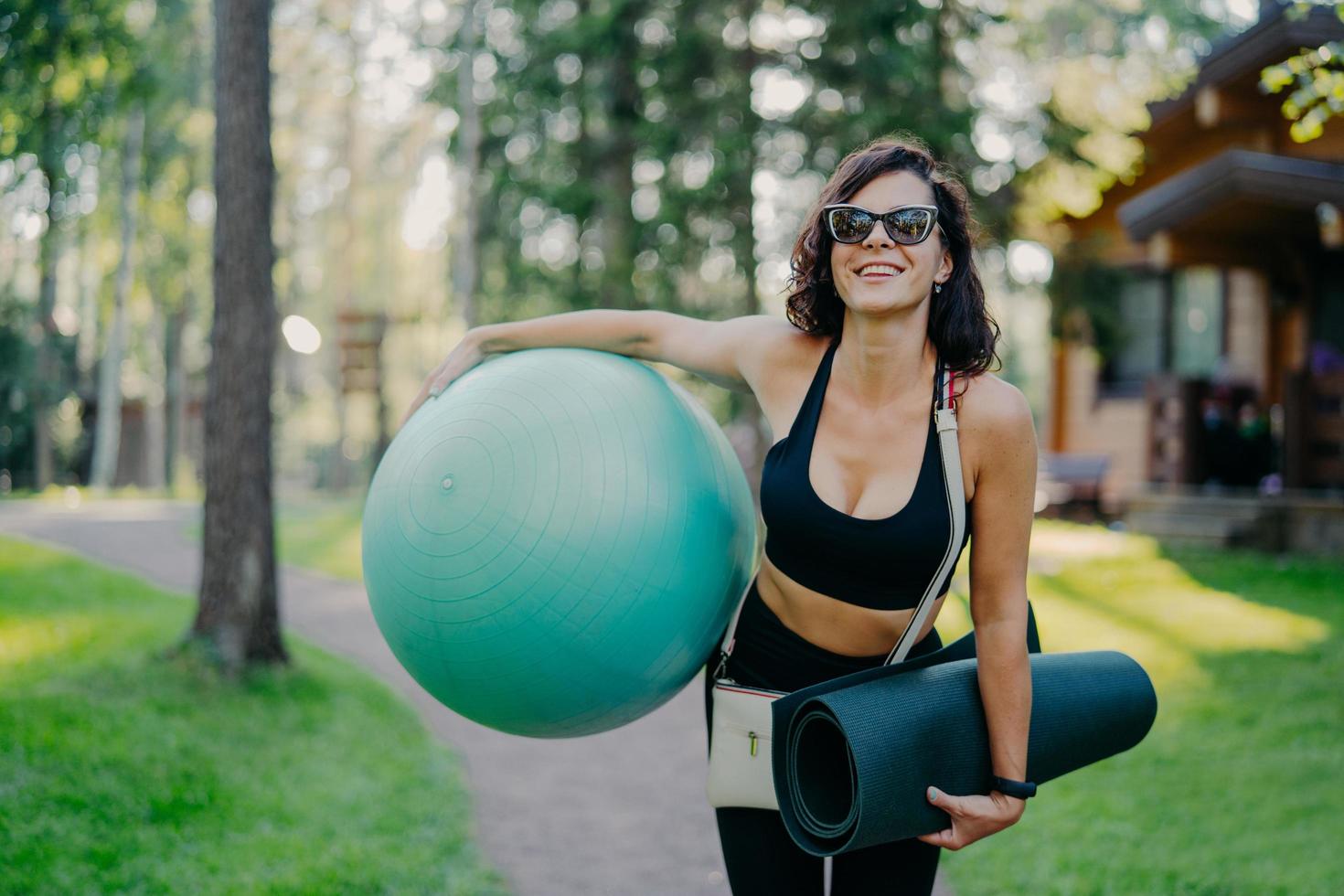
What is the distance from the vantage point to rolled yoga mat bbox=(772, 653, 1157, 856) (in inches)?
77.5

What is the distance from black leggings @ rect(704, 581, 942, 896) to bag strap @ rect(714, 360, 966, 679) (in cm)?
12

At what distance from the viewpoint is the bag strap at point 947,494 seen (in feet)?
6.66

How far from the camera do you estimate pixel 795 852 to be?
7.49 ft

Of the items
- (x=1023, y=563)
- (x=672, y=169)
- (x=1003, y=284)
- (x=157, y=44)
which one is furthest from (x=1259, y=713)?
(x=157, y=44)

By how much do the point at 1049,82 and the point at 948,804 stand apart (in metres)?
12.9

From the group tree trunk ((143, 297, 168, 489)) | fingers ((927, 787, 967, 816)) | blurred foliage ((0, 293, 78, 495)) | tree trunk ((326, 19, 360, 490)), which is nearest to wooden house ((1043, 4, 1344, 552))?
fingers ((927, 787, 967, 816))

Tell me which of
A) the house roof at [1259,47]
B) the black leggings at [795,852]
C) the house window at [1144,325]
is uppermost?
the house roof at [1259,47]

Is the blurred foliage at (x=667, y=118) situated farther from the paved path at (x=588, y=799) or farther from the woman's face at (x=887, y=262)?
the woman's face at (x=887, y=262)

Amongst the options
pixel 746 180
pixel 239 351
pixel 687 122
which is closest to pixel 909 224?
pixel 239 351

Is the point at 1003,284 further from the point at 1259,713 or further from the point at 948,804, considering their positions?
the point at 948,804

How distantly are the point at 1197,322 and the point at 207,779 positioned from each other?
47.3ft

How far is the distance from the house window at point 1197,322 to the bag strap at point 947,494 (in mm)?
14348

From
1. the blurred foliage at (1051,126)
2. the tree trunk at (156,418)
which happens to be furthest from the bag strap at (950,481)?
the tree trunk at (156,418)

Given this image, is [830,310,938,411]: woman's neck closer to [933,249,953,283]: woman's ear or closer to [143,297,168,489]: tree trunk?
[933,249,953,283]: woman's ear
